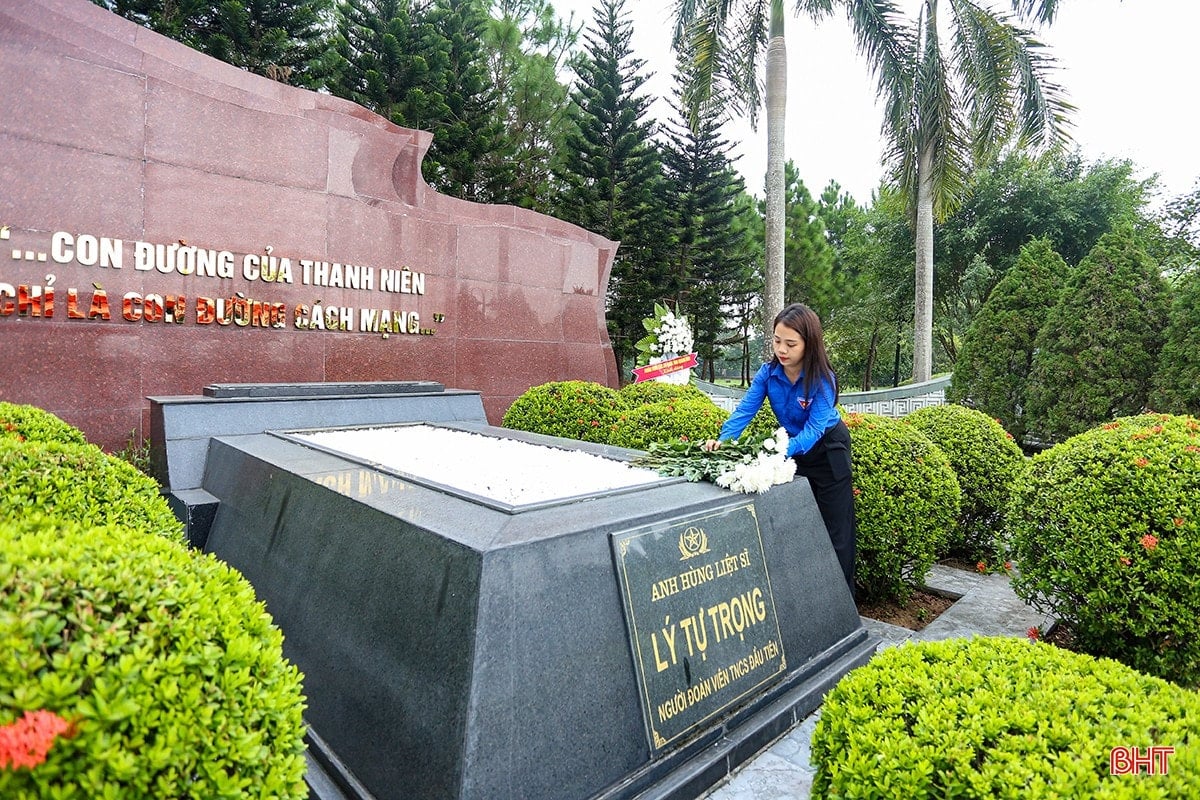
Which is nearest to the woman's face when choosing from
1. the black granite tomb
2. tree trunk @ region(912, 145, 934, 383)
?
the black granite tomb

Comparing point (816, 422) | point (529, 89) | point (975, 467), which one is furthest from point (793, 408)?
point (529, 89)

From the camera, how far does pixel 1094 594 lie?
2.89 m

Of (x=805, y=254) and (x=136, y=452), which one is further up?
(x=805, y=254)

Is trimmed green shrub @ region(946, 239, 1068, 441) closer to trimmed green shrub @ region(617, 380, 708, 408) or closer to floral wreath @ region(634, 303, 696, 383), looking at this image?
floral wreath @ region(634, 303, 696, 383)

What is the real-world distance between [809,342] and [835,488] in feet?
2.36

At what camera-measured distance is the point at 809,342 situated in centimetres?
321

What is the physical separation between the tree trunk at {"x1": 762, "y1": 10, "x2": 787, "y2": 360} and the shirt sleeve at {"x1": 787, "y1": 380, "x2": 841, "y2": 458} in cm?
719

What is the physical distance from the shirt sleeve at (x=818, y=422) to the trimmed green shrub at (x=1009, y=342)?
851 centimetres

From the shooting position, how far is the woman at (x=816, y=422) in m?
3.20

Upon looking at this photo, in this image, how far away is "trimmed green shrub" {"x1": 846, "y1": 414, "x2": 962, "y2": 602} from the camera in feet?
12.2

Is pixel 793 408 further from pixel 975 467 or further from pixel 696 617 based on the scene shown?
pixel 975 467

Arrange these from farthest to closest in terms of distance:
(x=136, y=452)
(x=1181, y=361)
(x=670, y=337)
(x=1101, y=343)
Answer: (x=670, y=337)
(x=1101, y=343)
(x=1181, y=361)
(x=136, y=452)

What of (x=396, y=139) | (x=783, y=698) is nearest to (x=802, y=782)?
(x=783, y=698)

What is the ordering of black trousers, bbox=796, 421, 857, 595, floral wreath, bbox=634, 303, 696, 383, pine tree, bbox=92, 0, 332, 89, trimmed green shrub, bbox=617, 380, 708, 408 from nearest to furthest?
black trousers, bbox=796, 421, 857, 595 < trimmed green shrub, bbox=617, 380, 708, 408 < floral wreath, bbox=634, 303, 696, 383 < pine tree, bbox=92, 0, 332, 89
